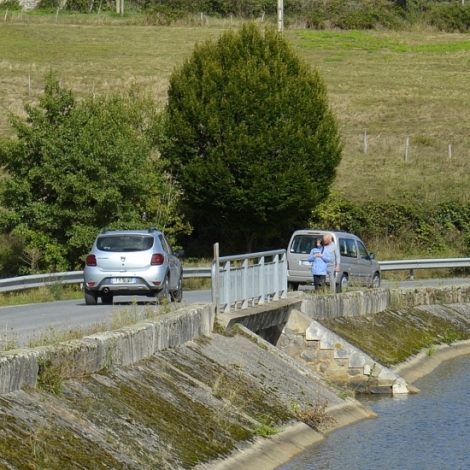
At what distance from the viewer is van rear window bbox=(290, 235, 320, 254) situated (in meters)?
30.2

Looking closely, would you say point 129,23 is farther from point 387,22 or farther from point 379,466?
point 379,466

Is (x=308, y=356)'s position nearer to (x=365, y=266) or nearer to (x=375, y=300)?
(x=375, y=300)

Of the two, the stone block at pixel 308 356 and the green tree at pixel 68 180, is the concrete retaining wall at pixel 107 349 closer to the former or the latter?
the stone block at pixel 308 356

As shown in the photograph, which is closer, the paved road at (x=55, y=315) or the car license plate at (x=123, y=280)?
the paved road at (x=55, y=315)

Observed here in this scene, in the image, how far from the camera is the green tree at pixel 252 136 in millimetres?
40250

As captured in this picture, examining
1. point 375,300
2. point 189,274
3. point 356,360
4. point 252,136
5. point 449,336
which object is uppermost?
point 252,136

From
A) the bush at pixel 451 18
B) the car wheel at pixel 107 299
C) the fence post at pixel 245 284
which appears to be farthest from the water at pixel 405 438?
the bush at pixel 451 18

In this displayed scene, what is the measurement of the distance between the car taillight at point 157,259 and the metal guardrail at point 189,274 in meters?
3.97

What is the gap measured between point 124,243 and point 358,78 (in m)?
54.6

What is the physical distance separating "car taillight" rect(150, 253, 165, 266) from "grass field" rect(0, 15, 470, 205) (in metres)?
24.1

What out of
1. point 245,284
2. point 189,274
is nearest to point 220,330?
point 245,284

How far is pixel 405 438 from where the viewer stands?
1706 centimetres

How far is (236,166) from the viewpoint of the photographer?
40.5m

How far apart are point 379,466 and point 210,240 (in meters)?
29.7
